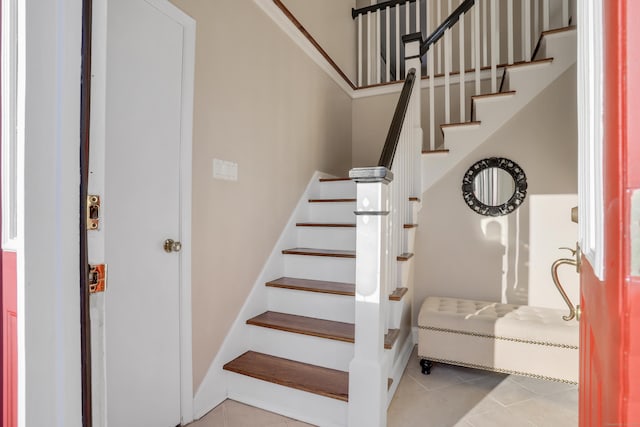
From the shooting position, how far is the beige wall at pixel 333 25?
Answer: 300 cm

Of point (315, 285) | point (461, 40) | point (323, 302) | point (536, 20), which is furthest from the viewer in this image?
point (536, 20)

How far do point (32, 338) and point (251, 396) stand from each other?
1.57 meters

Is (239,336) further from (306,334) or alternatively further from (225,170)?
(225,170)

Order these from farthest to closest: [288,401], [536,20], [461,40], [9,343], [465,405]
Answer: [536,20] < [461,40] < [465,405] < [288,401] < [9,343]

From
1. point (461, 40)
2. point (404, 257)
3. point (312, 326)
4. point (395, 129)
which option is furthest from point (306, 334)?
point (461, 40)

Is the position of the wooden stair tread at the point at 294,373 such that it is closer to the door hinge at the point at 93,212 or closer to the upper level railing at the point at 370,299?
the upper level railing at the point at 370,299

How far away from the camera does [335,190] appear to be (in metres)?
3.16

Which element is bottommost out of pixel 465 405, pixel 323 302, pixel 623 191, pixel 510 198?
pixel 465 405

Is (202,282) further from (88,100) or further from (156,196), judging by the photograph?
(88,100)

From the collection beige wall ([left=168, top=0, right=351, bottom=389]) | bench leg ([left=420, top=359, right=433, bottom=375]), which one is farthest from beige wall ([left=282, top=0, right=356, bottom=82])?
bench leg ([left=420, top=359, right=433, bottom=375])

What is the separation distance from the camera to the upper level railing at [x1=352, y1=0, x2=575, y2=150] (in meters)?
2.83

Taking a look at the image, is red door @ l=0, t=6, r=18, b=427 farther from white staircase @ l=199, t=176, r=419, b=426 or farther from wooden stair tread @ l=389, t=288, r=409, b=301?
wooden stair tread @ l=389, t=288, r=409, b=301

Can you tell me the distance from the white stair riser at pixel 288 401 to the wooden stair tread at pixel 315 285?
607 mm

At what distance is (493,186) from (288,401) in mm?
2242
